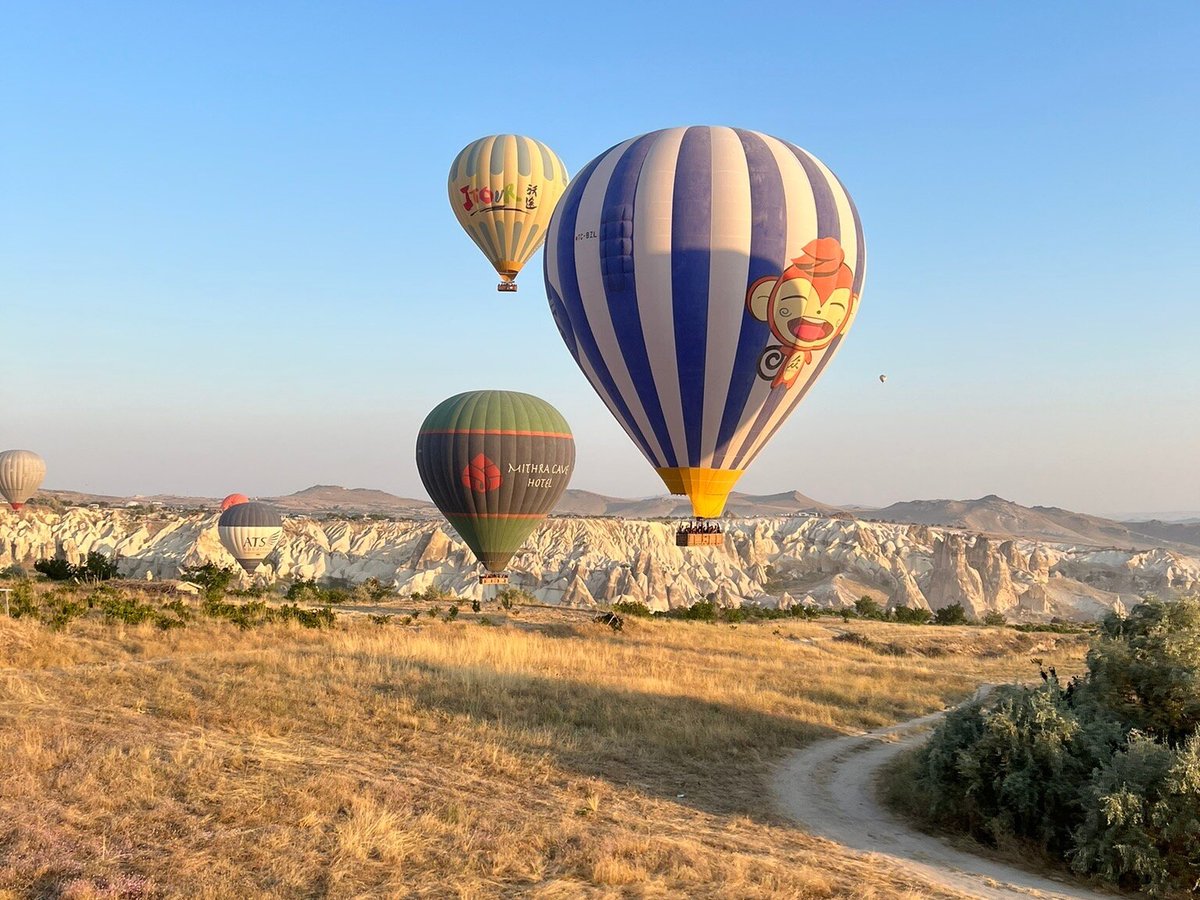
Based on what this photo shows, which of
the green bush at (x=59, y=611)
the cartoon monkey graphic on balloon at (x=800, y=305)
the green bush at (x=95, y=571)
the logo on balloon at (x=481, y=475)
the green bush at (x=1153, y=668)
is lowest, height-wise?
the green bush at (x=95, y=571)

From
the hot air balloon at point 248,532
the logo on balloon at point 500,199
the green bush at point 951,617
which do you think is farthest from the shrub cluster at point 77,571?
the green bush at point 951,617

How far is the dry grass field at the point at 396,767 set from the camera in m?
8.83

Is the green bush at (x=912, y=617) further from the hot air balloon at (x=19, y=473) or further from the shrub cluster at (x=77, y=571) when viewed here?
the hot air balloon at (x=19, y=473)

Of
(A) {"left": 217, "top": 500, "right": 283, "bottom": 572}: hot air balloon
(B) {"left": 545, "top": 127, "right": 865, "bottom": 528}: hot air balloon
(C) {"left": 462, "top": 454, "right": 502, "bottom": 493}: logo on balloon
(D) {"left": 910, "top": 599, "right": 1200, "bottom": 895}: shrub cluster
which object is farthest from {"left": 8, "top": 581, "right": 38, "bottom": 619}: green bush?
(A) {"left": 217, "top": 500, "right": 283, "bottom": 572}: hot air balloon

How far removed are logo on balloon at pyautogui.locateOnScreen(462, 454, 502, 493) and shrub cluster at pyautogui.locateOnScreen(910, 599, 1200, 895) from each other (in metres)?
27.1

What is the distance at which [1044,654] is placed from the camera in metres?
37.7

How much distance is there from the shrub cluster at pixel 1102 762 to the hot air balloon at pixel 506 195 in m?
36.2

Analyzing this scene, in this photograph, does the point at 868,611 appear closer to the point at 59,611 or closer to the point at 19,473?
the point at 59,611

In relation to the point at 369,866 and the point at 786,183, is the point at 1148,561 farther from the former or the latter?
the point at 369,866

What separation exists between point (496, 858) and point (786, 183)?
18908 millimetres

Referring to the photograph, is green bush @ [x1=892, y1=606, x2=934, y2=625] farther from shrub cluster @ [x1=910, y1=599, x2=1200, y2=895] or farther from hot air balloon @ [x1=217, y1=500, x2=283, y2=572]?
hot air balloon @ [x1=217, y1=500, x2=283, y2=572]

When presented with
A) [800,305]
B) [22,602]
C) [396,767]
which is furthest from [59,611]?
[800,305]

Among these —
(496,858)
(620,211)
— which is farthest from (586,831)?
(620,211)

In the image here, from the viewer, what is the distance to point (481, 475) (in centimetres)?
3903
